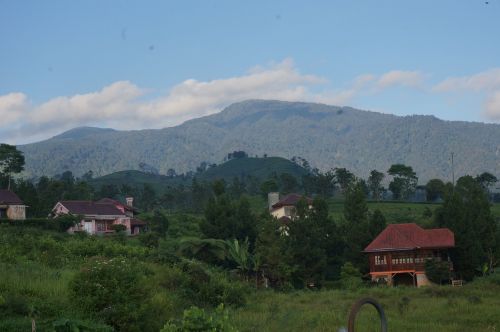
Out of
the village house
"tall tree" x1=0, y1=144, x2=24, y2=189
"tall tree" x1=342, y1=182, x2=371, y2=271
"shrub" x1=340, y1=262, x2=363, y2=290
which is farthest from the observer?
"tall tree" x1=0, y1=144, x2=24, y2=189

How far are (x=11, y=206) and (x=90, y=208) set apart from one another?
300 inches

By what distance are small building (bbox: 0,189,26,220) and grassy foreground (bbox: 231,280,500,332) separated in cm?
3545

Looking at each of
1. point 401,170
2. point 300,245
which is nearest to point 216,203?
point 300,245

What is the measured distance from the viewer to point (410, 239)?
1984 inches

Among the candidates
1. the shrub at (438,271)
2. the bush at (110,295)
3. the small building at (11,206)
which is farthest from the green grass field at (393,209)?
the bush at (110,295)

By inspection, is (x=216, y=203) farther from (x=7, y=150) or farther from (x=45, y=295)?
(x=7, y=150)

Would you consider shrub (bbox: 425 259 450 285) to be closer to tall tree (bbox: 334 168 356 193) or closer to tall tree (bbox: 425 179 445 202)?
tall tree (bbox: 334 168 356 193)

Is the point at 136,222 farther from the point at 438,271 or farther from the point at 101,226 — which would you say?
the point at 438,271

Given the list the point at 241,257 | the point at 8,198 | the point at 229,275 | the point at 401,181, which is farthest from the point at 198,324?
the point at 401,181

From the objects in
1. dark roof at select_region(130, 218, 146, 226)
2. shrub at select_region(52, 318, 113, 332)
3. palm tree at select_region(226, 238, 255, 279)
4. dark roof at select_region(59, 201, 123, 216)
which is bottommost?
palm tree at select_region(226, 238, 255, 279)

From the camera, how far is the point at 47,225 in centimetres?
5475

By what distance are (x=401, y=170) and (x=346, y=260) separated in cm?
6752

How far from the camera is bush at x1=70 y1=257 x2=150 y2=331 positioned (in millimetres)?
17266

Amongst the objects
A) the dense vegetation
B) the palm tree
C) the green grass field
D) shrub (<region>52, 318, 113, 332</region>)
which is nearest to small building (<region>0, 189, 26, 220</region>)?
the dense vegetation
